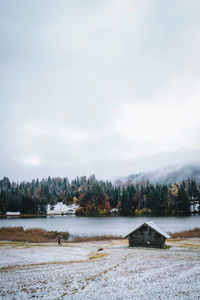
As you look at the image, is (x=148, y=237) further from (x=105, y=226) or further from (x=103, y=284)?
(x=105, y=226)

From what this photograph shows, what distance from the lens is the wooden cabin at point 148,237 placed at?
40375mm

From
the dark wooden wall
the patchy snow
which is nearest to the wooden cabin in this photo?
the dark wooden wall

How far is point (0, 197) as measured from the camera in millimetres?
185625

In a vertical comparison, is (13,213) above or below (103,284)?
below

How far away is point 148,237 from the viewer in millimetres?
41906

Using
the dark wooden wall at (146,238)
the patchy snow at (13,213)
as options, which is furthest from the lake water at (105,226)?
the patchy snow at (13,213)

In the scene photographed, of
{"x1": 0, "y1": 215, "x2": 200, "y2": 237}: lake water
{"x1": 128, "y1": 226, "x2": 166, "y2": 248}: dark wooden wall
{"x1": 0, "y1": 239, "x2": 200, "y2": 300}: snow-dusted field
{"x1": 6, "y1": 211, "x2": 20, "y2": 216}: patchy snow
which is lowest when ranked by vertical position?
{"x1": 6, "y1": 211, "x2": 20, "y2": 216}: patchy snow

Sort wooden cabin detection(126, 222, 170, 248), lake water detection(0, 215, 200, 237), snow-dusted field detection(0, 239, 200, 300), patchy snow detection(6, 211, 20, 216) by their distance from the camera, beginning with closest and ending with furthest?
snow-dusted field detection(0, 239, 200, 300)
wooden cabin detection(126, 222, 170, 248)
lake water detection(0, 215, 200, 237)
patchy snow detection(6, 211, 20, 216)

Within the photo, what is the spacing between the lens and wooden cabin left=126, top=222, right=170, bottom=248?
132 feet

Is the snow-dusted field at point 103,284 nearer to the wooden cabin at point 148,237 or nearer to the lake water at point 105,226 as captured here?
the wooden cabin at point 148,237

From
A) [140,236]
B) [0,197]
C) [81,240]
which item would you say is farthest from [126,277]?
[0,197]

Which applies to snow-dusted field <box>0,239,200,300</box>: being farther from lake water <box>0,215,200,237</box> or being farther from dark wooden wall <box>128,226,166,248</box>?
lake water <box>0,215,200,237</box>

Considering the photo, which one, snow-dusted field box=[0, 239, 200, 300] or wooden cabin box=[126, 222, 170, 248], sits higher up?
snow-dusted field box=[0, 239, 200, 300]

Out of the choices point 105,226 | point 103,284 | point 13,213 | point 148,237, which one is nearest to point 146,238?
point 148,237
